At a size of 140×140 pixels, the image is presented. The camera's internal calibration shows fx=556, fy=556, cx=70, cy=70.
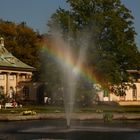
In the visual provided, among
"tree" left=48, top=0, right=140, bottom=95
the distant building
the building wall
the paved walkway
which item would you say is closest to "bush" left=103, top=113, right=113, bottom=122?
the paved walkway

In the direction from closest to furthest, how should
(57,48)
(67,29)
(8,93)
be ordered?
(57,48) < (67,29) < (8,93)

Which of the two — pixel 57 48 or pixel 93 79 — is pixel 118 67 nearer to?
pixel 93 79

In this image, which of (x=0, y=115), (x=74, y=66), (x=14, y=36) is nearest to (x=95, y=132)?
(x=0, y=115)

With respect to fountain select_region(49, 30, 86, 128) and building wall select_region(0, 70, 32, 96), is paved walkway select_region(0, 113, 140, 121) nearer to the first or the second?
fountain select_region(49, 30, 86, 128)

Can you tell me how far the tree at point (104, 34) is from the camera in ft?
235

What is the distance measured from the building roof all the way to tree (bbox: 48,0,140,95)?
14.5 metres

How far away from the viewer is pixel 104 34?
74062mm

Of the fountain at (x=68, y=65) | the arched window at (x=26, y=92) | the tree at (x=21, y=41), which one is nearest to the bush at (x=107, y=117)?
the fountain at (x=68, y=65)

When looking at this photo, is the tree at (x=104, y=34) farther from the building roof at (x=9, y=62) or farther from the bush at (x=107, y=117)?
the bush at (x=107, y=117)

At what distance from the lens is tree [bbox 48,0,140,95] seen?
71.6 metres

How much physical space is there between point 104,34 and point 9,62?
69.4ft

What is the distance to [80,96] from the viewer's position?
71.6 m

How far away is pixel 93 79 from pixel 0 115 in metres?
22.3

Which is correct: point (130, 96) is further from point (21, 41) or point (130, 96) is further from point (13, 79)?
point (21, 41)
